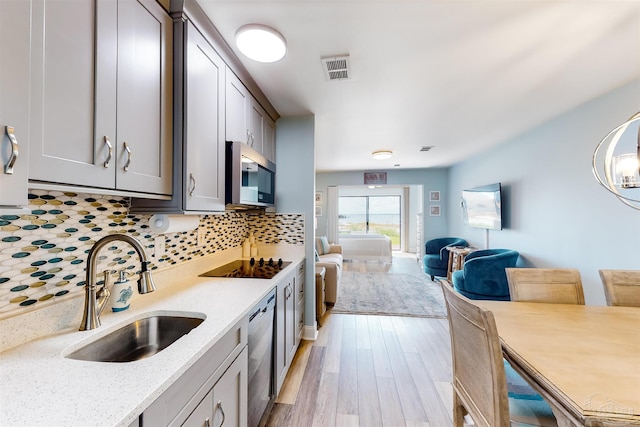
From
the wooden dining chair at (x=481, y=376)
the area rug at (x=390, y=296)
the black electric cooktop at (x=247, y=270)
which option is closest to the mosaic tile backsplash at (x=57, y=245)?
the black electric cooktop at (x=247, y=270)

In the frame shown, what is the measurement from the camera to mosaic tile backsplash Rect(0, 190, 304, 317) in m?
0.88

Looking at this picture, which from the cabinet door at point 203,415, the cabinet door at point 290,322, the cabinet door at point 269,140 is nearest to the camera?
the cabinet door at point 203,415

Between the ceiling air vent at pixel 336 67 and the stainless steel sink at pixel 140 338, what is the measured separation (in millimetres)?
1766

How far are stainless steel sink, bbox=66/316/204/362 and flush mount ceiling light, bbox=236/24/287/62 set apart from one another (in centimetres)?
156

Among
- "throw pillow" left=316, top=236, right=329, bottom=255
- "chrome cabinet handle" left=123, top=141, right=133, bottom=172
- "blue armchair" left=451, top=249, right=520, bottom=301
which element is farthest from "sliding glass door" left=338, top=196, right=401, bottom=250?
"chrome cabinet handle" left=123, top=141, right=133, bottom=172

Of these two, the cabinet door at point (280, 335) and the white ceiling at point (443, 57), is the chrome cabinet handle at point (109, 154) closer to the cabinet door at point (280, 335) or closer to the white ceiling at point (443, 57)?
the white ceiling at point (443, 57)

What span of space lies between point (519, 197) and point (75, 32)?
4.58m

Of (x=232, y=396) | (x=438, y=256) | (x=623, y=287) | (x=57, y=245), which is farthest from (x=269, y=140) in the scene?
(x=438, y=256)

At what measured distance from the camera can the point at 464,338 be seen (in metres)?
1.21

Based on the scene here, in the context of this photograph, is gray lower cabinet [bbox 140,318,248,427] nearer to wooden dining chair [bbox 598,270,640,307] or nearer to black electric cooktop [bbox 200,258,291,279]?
black electric cooktop [bbox 200,258,291,279]

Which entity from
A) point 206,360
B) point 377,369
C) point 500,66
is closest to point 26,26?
point 206,360

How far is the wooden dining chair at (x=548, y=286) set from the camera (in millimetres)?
1710

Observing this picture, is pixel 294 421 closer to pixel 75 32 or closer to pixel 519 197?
pixel 75 32

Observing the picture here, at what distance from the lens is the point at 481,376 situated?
3.54ft
